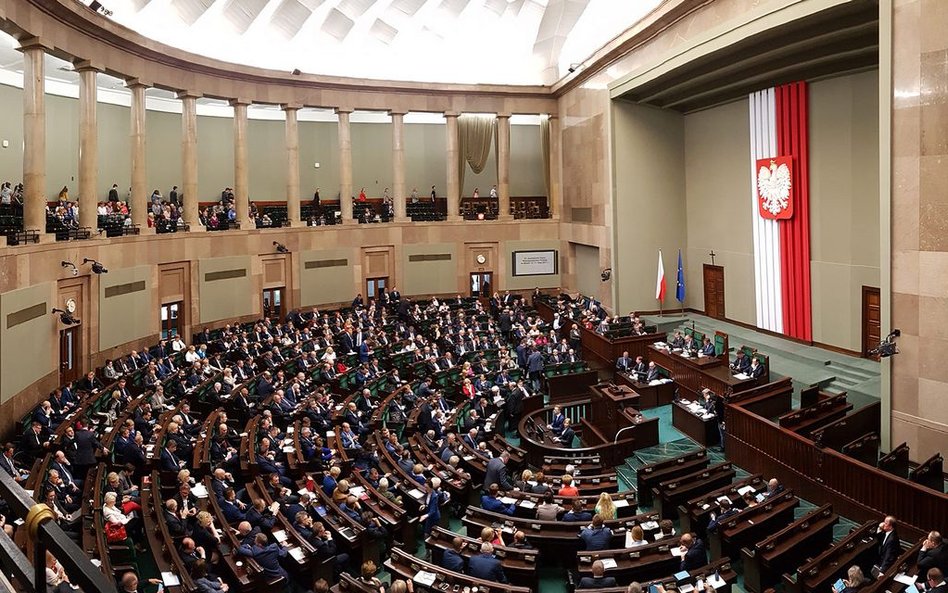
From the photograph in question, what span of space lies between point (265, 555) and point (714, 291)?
18975mm

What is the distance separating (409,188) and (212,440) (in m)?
22.1

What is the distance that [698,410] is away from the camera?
14.8 metres

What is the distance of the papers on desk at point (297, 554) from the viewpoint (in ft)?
29.0

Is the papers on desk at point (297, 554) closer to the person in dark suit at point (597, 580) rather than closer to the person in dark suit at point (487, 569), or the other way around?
the person in dark suit at point (487, 569)

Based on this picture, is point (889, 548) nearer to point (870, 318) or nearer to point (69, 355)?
point (870, 318)

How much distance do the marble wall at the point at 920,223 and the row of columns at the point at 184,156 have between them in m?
17.5

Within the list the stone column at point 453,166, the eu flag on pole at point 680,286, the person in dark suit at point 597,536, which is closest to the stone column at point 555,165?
the stone column at point 453,166

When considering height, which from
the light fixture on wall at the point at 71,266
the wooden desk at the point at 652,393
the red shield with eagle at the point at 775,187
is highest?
the red shield with eagle at the point at 775,187

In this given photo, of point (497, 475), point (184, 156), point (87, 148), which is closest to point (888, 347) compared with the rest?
point (497, 475)

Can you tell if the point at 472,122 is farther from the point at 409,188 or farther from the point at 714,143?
the point at 714,143

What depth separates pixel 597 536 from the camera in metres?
9.11

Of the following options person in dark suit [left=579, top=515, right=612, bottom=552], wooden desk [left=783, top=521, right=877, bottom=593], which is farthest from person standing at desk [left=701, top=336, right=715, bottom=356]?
person in dark suit [left=579, top=515, right=612, bottom=552]

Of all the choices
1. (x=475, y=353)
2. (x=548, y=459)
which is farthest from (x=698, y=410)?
(x=475, y=353)

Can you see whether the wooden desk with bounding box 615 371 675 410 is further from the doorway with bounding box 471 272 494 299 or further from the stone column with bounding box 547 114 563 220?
the stone column with bounding box 547 114 563 220
